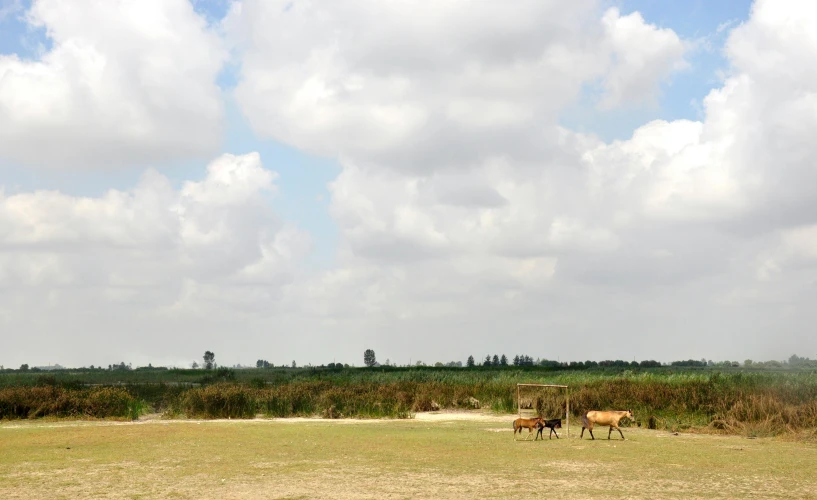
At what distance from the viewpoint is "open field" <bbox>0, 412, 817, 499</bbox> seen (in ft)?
46.3

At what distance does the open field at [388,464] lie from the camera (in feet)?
46.3

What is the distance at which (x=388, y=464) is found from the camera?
1756 centimetres

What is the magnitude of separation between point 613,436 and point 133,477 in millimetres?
15587

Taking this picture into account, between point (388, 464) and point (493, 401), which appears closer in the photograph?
point (388, 464)

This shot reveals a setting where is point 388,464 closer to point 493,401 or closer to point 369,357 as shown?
point 493,401

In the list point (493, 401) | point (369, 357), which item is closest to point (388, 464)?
point (493, 401)

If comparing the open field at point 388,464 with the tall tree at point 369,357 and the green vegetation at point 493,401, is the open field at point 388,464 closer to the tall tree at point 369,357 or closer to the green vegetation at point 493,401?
the green vegetation at point 493,401

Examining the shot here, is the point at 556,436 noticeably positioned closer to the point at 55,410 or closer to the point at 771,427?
the point at 771,427

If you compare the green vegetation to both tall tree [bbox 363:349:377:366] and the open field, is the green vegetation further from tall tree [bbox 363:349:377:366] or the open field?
tall tree [bbox 363:349:377:366]

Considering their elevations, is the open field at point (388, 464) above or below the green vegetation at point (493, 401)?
below

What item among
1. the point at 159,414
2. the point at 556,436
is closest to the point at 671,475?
the point at 556,436

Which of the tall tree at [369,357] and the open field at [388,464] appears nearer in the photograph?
the open field at [388,464]

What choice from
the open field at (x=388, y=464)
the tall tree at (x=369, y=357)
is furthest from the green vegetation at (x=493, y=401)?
the tall tree at (x=369, y=357)

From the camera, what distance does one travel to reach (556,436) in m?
24.3
